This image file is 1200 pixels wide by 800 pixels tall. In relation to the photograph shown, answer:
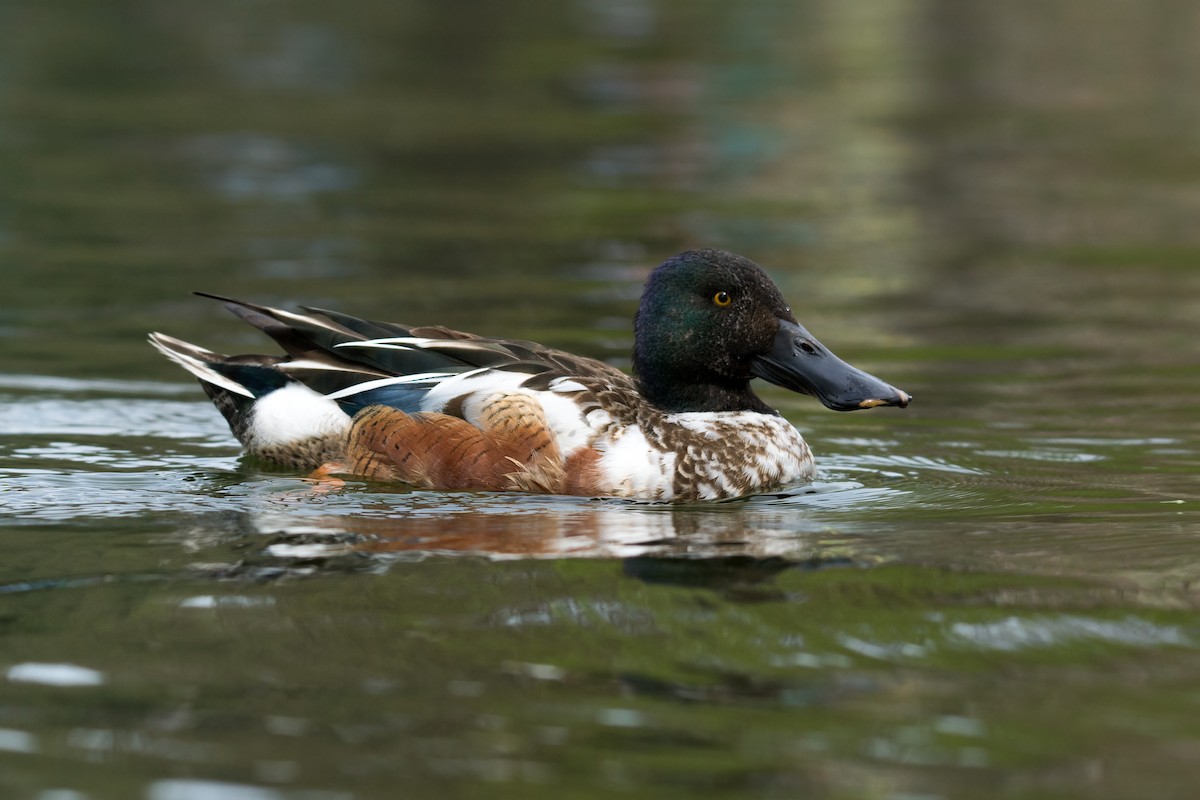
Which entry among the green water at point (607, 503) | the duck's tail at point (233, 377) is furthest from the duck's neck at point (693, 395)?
the duck's tail at point (233, 377)

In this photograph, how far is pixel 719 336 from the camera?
7961 millimetres

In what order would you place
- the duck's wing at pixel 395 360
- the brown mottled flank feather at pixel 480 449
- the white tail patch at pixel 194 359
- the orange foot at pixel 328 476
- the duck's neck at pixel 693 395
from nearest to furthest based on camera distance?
the brown mottled flank feather at pixel 480 449 → the duck's wing at pixel 395 360 → the orange foot at pixel 328 476 → the duck's neck at pixel 693 395 → the white tail patch at pixel 194 359

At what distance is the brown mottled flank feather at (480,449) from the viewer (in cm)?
760

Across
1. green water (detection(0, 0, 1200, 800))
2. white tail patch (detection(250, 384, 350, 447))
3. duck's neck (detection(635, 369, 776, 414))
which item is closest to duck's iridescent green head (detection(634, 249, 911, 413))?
duck's neck (detection(635, 369, 776, 414))

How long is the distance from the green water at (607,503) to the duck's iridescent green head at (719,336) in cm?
58

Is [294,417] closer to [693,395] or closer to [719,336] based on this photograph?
[693,395]

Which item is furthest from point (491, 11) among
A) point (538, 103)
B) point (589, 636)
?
point (589, 636)

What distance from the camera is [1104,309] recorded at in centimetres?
1239

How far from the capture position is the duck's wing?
7.84 m

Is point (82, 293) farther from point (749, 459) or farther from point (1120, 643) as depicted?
point (1120, 643)

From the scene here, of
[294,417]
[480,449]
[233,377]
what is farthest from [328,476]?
[480,449]

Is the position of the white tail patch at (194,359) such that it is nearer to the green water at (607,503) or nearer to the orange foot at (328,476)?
the green water at (607,503)

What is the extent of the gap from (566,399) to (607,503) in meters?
0.48

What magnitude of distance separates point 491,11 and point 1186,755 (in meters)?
36.3
